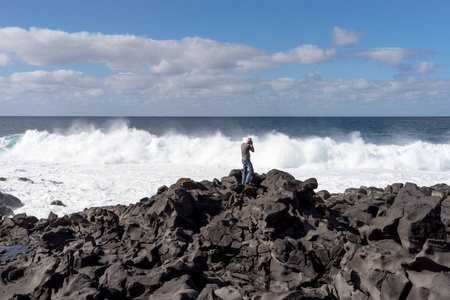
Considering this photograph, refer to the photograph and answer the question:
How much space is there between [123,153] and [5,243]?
21.0m

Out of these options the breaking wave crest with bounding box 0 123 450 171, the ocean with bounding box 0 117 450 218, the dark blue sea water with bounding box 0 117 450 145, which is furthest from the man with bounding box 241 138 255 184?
the dark blue sea water with bounding box 0 117 450 145

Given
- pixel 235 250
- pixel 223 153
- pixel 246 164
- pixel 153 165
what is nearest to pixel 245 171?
pixel 246 164

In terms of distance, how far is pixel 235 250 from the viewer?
8727 mm

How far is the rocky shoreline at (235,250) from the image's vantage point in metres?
5.87

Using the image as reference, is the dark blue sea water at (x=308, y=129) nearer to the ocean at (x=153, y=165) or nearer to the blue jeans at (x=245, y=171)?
the ocean at (x=153, y=165)

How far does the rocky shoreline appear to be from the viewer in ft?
19.3

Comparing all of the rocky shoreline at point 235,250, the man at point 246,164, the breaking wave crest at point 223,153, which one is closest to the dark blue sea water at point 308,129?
the breaking wave crest at point 223,153

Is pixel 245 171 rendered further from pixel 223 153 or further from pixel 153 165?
pixel 223 153

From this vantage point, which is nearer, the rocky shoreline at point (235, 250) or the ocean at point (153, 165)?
the rocky shoreline at point (235, 250)

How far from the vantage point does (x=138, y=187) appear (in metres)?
18.7

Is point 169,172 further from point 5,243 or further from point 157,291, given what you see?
point 157,291

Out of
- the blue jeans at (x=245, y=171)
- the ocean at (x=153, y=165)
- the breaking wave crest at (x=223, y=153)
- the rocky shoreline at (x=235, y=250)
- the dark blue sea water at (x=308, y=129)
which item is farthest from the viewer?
the dark blue sea water at (x=308, y=129)

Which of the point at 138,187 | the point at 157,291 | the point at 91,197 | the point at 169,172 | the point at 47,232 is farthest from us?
the point at 169,172

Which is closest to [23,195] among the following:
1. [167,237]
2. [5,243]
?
[5,243]
